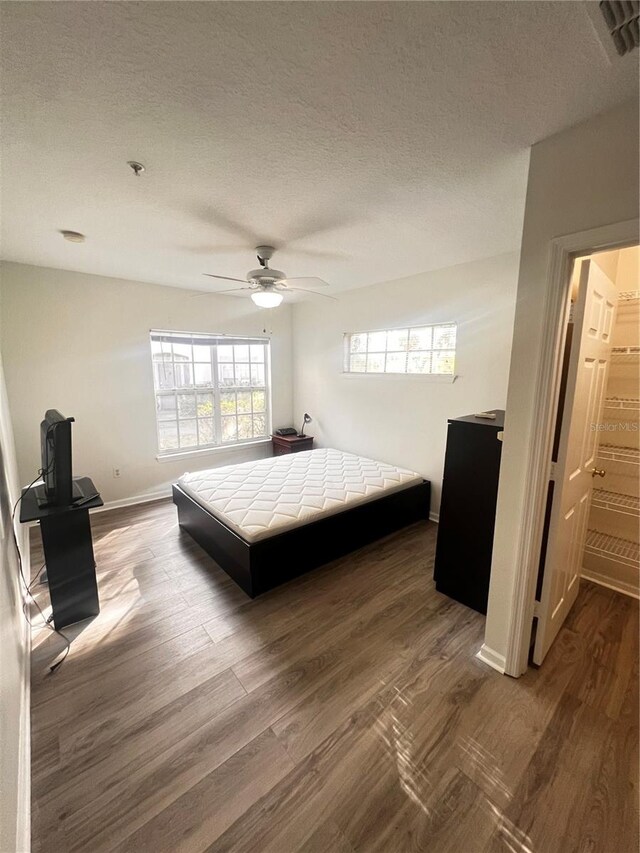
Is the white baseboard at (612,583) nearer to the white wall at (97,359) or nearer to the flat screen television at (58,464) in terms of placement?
the flat screen television at (58,464)

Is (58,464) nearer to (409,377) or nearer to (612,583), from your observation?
Answer: (409,377)

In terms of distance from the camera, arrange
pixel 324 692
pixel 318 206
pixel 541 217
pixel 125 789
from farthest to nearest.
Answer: pixel 318 206, pixel 324 692, pixel 541 217, pixel 125 789

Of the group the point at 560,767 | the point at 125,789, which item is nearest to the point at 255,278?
the point at 125,789

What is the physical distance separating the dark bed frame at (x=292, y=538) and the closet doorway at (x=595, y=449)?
1.35 m

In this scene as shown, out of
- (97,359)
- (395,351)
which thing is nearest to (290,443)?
(395,351)

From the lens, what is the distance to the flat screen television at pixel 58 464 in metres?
1.91

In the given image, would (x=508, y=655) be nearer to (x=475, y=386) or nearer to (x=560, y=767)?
(x=560, y=767)

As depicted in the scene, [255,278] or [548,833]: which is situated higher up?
[255,278]

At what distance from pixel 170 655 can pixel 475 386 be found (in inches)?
121

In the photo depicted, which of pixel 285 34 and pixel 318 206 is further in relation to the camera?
pixel 318 206

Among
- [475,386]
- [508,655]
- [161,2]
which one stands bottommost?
[508,655]

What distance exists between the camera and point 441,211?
2.04 meters

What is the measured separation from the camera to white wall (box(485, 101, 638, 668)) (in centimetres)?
124

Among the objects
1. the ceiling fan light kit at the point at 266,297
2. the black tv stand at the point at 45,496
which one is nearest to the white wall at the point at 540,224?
the ceiling fan light kit at the point at 266,297
